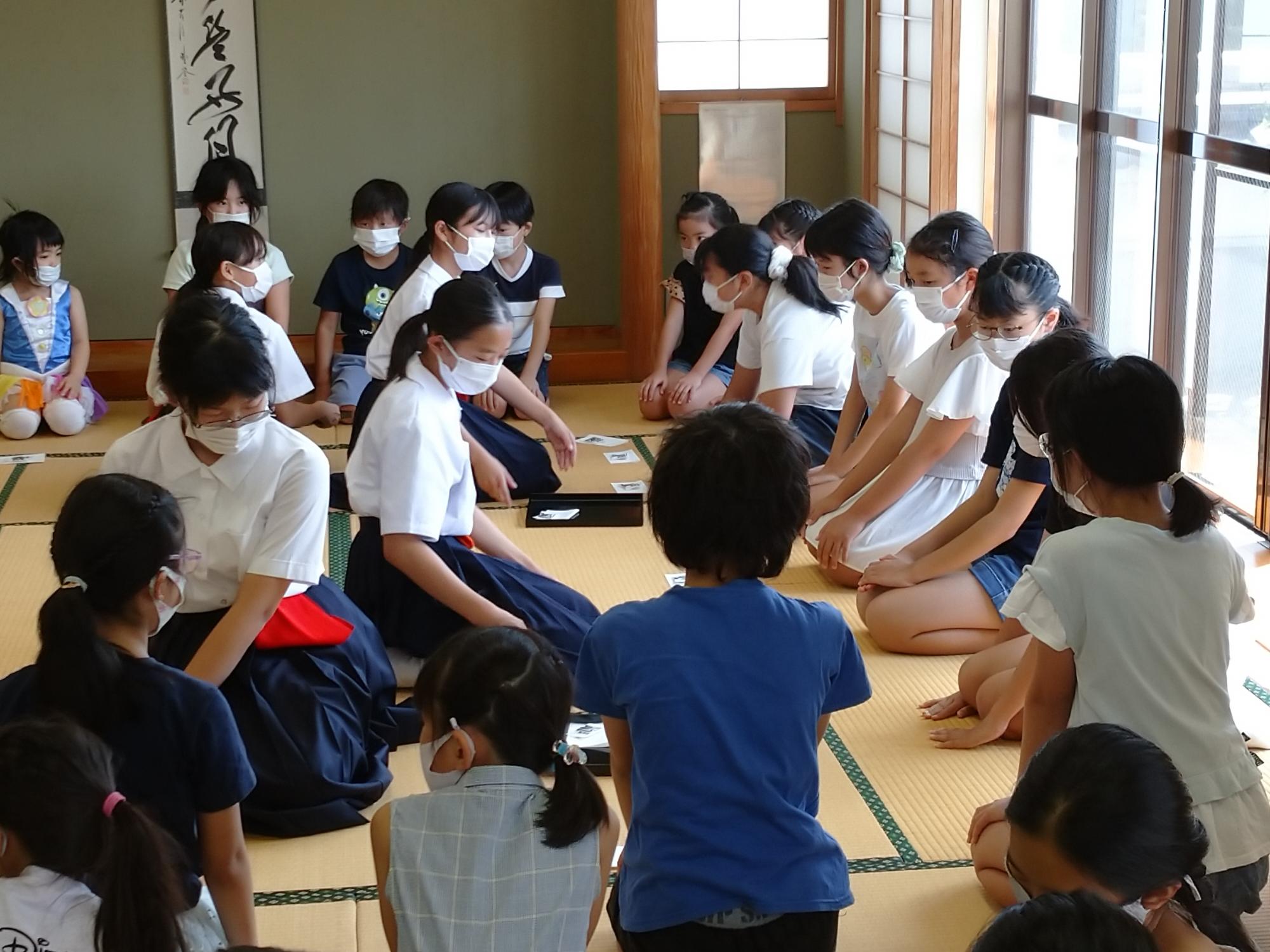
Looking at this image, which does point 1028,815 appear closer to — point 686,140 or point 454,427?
point 454,427

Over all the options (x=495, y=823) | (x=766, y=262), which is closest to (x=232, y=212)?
(x=766, y=262)

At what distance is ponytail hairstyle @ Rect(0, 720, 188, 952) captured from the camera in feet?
4.77

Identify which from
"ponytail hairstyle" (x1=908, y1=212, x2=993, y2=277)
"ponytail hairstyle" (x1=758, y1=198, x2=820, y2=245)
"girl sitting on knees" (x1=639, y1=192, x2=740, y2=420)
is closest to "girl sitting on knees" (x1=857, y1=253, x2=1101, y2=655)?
"ponytail hairstyle" (x1=908, y1=212, x2=993, y2=277)

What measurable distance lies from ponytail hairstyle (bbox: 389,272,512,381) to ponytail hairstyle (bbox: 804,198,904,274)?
3.90ft

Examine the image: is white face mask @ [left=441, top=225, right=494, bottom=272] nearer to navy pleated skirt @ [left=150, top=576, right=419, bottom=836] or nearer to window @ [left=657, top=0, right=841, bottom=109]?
window @ [left=657, top=0, right=841, bottom=109]

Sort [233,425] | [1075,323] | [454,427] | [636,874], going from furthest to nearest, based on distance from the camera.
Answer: [1075,323]
[454,427]
[233,425]
[636,874]

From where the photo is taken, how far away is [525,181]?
6.21m

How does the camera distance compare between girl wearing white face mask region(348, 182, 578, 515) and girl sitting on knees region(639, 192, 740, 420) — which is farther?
girl sitting on knees region(639, 192, 740, 420)

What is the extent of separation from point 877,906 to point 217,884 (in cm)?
99

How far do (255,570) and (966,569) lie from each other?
159 centimetres

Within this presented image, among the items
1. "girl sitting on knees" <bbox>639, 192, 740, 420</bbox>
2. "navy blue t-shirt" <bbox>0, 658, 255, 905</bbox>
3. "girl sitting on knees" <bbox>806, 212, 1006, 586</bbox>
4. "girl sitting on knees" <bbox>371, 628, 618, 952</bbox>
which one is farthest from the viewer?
"girl sitting on knees" <bbox>639, 192, 740, 420</bbox>

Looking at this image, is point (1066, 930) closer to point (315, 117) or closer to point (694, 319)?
point (694, 319)

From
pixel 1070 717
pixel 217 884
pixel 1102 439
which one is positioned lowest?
pixel 217 884

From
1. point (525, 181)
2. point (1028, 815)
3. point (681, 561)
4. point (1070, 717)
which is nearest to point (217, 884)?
point (681, 561)
